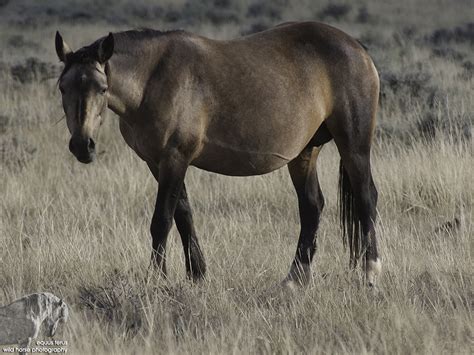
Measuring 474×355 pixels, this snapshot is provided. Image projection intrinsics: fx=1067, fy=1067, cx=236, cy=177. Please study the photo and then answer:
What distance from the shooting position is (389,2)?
135ft

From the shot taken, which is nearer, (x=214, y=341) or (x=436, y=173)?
(x=214, y=341)

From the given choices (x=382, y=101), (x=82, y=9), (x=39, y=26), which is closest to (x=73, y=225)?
(x=382, y=101)

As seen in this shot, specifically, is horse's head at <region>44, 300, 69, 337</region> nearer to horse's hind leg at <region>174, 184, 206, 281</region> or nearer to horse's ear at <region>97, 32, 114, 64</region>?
horse's ear at <region>97, 32, 114, 64</region>

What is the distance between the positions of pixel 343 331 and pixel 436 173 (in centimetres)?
419

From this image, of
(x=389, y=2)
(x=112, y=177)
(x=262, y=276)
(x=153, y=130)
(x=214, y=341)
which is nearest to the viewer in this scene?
(x=214, y=341)

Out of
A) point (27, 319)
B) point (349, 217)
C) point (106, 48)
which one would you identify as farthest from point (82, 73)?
point (349, 217)

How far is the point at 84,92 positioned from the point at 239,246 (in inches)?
83.9

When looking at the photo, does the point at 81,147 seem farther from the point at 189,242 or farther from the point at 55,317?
the point at 189,242

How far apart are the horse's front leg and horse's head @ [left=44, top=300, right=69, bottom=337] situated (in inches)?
50.4

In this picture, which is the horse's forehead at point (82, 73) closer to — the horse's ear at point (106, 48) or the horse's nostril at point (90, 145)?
the horse's ear at point (106, 48)

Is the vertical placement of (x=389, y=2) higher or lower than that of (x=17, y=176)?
lower

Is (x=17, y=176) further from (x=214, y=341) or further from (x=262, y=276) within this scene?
(x=214, y=341)

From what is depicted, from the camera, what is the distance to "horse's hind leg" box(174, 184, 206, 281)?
6.83 m

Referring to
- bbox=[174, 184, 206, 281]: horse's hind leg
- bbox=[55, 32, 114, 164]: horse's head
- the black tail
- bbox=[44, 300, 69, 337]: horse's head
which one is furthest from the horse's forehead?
the black tail
